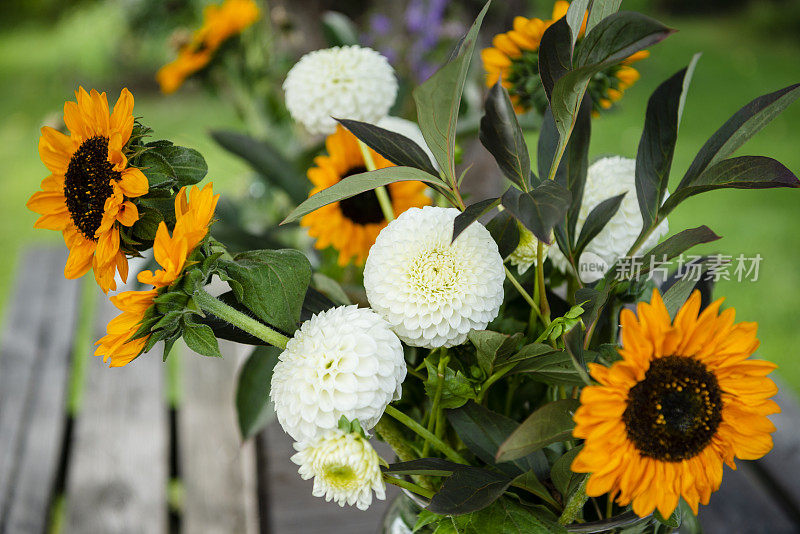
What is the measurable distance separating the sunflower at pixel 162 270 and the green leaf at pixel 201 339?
0.02 metres

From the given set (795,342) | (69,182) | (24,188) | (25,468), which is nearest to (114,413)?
(25,468)

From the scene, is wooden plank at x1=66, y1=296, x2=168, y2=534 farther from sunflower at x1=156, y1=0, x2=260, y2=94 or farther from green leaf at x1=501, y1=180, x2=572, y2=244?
green leaf at x1=501, y1=180, x2=572, y2=244

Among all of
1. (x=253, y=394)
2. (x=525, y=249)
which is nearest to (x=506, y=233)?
(x=525, y=249)

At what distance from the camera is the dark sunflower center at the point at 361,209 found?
0.47m

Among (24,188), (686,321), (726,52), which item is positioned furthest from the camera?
(726,52)

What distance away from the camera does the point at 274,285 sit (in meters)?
0.30

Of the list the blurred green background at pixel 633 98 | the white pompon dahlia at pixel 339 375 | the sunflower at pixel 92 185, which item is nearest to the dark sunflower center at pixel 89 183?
the sunflower at pixel 92 185

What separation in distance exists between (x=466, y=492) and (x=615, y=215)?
0.54 feet

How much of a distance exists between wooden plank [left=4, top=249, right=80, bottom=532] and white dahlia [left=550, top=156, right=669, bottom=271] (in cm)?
58

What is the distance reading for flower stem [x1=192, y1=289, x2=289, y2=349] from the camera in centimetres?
29

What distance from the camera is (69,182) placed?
0.32 meters

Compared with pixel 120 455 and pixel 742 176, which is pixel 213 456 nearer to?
pixel 120 455

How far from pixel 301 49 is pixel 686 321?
1009 mm

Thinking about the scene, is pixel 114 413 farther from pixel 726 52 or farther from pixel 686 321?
pixel 726 52
